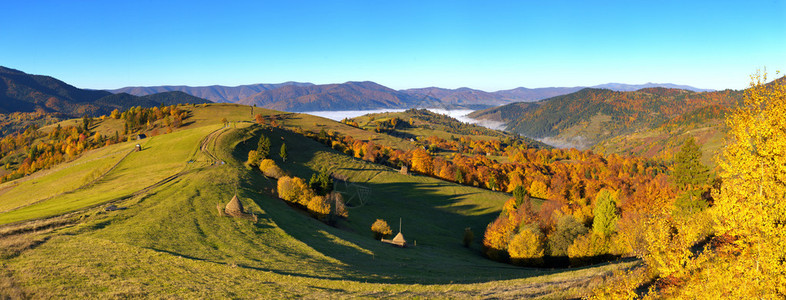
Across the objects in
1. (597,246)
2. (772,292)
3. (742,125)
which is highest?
(742,125)

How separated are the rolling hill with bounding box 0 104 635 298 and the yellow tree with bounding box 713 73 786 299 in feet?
37.4

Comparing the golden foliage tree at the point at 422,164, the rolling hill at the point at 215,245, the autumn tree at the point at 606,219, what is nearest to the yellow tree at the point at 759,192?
the rolling hill at the point at 215,245

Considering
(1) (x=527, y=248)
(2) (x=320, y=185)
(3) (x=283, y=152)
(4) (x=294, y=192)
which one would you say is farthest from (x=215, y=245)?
(3) (x=283, y=152)

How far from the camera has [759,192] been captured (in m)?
15.9

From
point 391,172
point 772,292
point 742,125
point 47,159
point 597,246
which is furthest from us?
point 47,159

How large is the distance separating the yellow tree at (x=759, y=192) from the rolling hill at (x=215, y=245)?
37.4 feet

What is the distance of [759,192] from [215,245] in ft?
154

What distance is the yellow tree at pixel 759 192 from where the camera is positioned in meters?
15.3

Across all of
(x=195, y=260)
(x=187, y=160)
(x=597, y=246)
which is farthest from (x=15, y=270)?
(x=187, y=160)

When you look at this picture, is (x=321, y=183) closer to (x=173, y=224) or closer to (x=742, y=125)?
(x=173, y=224)

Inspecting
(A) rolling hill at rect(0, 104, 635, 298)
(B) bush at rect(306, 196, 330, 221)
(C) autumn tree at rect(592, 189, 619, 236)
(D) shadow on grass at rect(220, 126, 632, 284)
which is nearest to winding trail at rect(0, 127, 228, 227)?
(A) rolling hill at rect(0, 104, 635, 298)

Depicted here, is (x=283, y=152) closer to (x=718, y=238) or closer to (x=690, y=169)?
(x=690, y=169)

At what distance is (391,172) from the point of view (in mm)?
137000

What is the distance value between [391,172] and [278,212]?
7710cm
